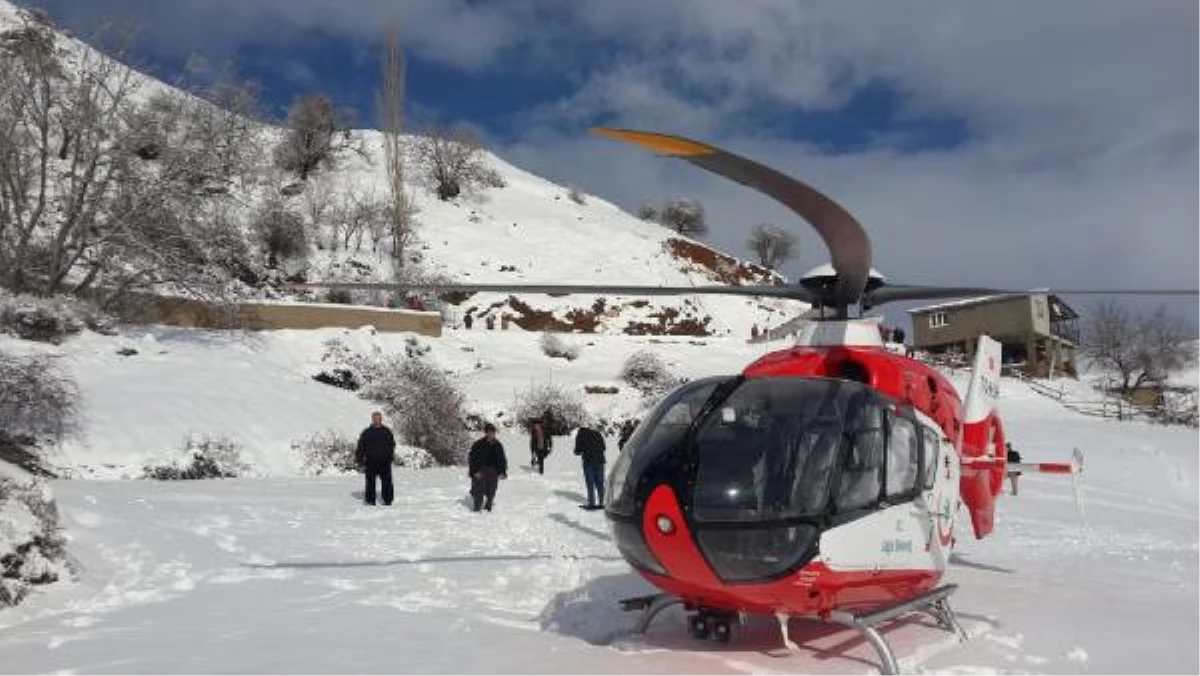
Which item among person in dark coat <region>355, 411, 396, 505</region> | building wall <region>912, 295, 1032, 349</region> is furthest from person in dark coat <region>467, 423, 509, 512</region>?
building wall <region>912, 295, 1032, 349</region>

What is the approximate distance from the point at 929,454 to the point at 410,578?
5628 mm

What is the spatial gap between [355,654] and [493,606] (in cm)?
222

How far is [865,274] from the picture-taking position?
23.7 ft

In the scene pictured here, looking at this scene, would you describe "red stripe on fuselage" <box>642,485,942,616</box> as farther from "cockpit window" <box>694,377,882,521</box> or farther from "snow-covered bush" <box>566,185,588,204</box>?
"snow-covered bush" <box>566,185,588,204</box>

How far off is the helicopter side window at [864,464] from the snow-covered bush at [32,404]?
1646 cm

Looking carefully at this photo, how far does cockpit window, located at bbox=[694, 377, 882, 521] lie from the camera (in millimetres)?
6367

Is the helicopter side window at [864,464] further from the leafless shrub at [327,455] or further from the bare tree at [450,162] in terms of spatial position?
the bare tree at [450,162]

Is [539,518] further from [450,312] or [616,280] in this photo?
[616,280]

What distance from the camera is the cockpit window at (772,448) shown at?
20.9 ft

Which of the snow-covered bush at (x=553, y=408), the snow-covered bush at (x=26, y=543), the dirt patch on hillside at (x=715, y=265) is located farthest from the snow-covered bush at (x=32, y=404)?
the dirt patch on hillside at (x=715, y=265)

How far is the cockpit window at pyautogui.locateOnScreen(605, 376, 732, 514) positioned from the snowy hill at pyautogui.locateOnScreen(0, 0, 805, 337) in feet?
108

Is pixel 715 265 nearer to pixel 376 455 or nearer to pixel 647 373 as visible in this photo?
pixel 647 373

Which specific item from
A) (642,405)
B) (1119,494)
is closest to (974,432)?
(1119,494)

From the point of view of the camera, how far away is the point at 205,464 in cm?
1920
